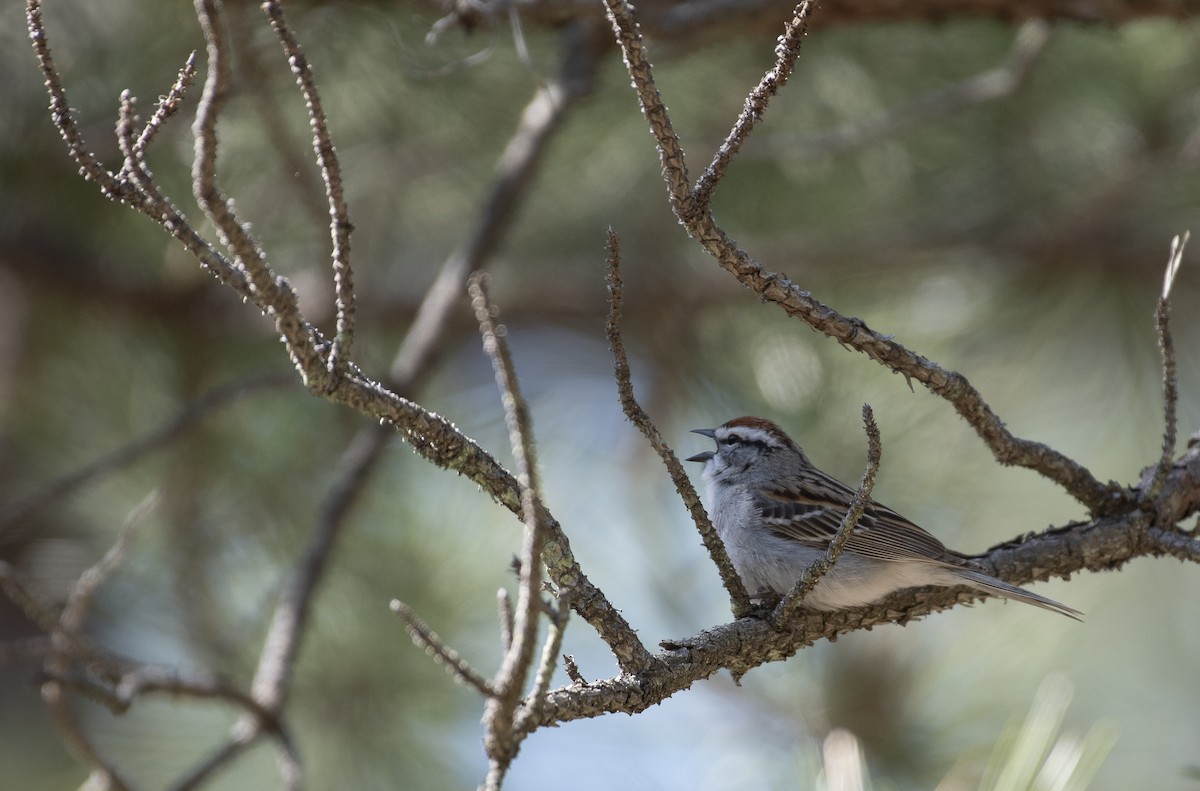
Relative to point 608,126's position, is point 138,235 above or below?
below

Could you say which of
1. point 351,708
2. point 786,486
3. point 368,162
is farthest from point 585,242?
point 351,708

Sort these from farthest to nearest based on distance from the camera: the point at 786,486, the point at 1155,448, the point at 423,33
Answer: the point at 1155,448, the point at 423,33, the point at 786,486

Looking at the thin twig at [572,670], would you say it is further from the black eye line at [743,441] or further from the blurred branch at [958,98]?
the blurred branch at [958,98]

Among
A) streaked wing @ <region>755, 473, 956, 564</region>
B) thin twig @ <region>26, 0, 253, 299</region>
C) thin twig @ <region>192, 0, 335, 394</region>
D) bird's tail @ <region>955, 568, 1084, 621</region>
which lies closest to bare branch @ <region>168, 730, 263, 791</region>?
thin twig @ <region>192, 0, 335, 394</region>

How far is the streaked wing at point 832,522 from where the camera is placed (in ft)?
8.72

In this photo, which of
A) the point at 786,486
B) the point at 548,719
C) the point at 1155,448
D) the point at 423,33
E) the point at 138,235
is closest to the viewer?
A: the point at 548,719

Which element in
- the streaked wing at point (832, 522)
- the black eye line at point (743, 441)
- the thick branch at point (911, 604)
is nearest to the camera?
the thick branch at point (911, 604)

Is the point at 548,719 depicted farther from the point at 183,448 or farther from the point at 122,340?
the point at 122,340

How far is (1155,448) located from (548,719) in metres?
3.36

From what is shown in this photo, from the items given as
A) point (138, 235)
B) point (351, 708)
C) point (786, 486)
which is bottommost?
point (351, 708)

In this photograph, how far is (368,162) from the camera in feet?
14.3

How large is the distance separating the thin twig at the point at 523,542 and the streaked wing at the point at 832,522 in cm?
156

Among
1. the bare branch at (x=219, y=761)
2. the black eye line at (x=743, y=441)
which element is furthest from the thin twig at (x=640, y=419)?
the black eye line at (x=743, y=441)

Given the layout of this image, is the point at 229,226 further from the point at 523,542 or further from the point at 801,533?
the point at 801,533
